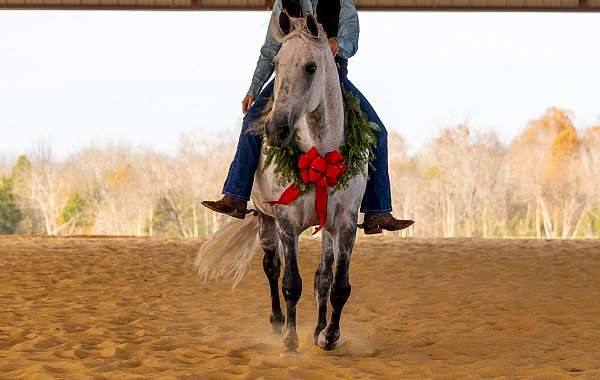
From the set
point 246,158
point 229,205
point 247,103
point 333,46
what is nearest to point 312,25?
point 333,46

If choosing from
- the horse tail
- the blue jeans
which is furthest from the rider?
the horse tail

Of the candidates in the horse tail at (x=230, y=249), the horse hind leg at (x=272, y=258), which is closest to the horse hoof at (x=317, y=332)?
the horse hind leg at (x=272, y=258)

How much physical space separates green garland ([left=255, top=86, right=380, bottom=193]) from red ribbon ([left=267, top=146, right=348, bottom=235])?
0.05 meters

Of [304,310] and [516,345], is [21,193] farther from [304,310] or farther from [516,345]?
[516,345]

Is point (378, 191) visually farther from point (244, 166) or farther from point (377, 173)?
point (244, 166)

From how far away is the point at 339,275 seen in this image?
13.1ft

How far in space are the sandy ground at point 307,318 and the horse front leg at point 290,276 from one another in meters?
0.12

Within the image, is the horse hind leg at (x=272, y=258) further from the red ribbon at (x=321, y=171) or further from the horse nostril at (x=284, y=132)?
the horse nostril at (x=284, y=132)

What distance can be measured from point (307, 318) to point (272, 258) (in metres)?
1.25

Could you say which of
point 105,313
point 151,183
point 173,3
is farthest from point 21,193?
point 105,313

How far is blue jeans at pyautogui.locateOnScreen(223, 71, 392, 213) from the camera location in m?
4.05

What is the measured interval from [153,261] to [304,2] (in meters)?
6.43

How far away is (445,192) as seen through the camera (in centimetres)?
2080

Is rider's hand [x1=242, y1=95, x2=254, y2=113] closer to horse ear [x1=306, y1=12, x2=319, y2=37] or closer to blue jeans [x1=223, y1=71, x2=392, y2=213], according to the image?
blue jeans [x1=223, y1=71, x2=392, y2=213]
